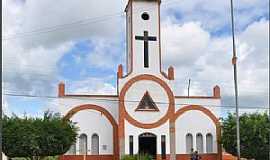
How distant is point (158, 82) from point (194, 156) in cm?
905

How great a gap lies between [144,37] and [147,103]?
5.83 meters

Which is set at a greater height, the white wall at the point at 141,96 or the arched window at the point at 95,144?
the white wall at the point at 141,96

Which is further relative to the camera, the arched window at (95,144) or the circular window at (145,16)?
the circular window at (145,16)

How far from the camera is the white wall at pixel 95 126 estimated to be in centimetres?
4356

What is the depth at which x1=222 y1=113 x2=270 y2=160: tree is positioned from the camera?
132ft

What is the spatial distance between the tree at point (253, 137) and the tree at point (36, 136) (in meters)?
12.9

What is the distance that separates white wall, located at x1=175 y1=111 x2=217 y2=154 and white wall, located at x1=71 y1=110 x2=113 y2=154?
6072 mm

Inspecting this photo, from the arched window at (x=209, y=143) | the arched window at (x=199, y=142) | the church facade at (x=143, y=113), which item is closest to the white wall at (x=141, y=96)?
the church facade at (x=143, y=113)

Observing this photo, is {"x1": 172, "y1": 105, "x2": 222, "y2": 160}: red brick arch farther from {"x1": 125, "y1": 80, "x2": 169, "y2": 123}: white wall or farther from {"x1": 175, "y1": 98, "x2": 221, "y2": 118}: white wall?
{"x1": 125, "y1": 80, "x2": 169, "y2": 123}: white wall

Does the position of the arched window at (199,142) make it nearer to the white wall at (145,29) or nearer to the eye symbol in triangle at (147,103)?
the eye symbol in triangle at (147,103)

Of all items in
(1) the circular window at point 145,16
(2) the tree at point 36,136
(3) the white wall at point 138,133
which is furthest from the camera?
(1) the circular window at point 145,16

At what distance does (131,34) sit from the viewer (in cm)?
4488

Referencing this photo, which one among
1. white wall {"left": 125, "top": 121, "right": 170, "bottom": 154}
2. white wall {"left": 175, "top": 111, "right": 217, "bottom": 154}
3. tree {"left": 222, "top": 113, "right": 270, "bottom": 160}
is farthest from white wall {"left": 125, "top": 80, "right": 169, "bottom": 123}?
tree {"left": 222, "top": 113, "right": 270, "bottom": 160}

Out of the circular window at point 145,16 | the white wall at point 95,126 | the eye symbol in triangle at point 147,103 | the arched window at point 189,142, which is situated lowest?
the arched window at point 189,142
